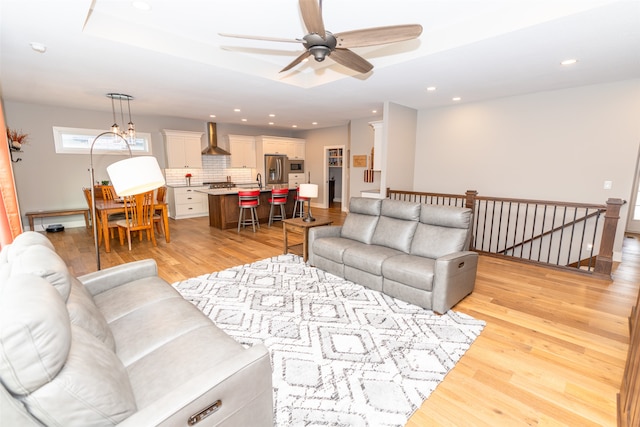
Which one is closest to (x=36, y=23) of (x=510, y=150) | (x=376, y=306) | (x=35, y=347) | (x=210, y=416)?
(x=35, y=347)

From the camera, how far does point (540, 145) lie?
4867mm

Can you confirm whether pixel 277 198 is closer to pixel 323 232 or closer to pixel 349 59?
pixel 323 232

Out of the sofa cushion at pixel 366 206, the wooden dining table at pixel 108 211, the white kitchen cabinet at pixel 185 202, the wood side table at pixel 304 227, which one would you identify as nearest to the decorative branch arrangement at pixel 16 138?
the wooden dining table at pixel 108 211

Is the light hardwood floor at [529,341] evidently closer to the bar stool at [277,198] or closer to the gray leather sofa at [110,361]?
the gray leather sofa at [110,361]

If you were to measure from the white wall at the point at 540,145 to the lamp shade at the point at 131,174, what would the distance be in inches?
217

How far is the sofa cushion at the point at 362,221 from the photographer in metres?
3.76

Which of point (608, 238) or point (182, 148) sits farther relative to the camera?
point (182, 148)

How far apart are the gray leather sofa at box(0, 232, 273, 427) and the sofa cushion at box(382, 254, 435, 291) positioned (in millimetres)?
1887

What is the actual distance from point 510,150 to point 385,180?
2.21 m

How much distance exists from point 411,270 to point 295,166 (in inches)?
298

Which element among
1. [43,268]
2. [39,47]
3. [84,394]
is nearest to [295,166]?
[39,47]

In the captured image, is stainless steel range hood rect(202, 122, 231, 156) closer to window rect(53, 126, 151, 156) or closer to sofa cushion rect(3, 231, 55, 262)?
window rect(53, 126, 151, 156)

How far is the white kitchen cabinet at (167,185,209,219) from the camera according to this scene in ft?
24.8

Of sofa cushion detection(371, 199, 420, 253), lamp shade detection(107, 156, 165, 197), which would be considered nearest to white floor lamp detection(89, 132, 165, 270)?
lamp shade detection(107, 156, 165, 197)
